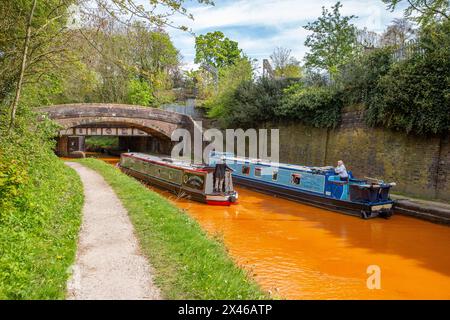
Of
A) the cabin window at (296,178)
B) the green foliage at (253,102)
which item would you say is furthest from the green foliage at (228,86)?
the cabin window at (296,178)

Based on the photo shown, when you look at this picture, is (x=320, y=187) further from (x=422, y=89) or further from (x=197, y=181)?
(x=422, y=89)

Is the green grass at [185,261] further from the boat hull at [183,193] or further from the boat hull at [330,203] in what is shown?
the boat hull at [330,203]

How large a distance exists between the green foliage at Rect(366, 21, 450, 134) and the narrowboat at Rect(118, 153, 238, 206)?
544 centimetres

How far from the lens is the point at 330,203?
10.7 m

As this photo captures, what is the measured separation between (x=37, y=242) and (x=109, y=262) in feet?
2.99

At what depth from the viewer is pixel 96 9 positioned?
235 inches

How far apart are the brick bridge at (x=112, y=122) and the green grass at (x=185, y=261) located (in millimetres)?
12255

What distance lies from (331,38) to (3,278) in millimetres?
19083

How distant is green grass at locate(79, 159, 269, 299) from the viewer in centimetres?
378

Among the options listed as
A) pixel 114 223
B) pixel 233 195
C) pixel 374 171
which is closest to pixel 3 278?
pixel 114 223

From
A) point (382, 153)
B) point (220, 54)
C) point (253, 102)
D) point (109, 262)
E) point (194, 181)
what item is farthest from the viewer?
point (220, 54)

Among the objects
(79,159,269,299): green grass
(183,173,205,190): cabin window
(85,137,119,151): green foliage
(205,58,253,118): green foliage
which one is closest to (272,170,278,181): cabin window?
(183,173,205,190): cabin window

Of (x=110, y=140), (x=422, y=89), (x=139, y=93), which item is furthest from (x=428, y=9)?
(x=110, y=140)
